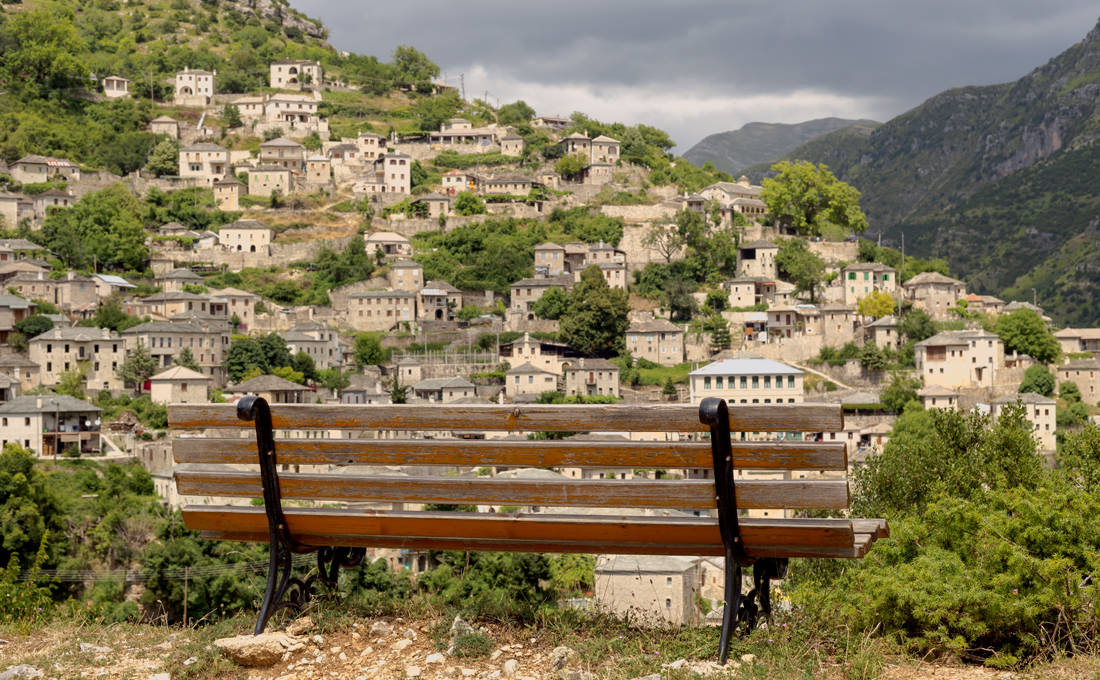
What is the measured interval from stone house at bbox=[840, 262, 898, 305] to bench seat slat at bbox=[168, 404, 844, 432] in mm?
60870

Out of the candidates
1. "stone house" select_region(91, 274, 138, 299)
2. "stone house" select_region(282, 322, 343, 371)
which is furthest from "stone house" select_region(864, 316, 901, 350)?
"stone house" select_region(91, 274, 138, 299)

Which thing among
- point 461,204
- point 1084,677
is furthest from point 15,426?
point 1084,677

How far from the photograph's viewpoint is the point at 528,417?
522 cm

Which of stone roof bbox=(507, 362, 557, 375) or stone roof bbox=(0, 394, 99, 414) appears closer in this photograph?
stone roof bbox=(0, 394, 99, 414)

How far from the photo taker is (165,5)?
11431 cm

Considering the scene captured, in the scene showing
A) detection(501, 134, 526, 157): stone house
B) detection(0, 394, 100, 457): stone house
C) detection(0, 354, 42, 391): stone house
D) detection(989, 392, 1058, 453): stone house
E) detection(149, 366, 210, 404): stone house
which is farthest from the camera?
detection(501, 134, 526, 157): stone house

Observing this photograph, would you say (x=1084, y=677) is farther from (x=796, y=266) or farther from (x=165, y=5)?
(x=165, y=5)

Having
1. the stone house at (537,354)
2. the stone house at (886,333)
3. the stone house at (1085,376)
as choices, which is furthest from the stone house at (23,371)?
the stone house at (1085,376)

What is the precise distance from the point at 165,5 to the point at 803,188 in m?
74.1

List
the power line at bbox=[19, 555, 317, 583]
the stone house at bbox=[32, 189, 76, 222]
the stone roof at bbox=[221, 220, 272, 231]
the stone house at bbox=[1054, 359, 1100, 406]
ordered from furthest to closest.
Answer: the stone house at bbox=[32, 189, 76, 222]
the stone roof at bbox=[221, 220, 272, 231]
the stone house at bbox=[1054, 359, 1100, 406]
the power line at bbox=[19, 555, 317, 583]

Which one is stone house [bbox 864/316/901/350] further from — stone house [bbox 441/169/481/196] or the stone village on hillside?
stone house [bbox 441/169/481/196]

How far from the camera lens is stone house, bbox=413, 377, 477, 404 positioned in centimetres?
5219

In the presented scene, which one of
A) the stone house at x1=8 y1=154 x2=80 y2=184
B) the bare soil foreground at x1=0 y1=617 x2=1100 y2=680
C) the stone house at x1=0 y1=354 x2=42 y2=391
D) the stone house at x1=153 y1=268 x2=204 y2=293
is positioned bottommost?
the bare soil foreground at x1=0 y1=617 x2=1100 y2=680

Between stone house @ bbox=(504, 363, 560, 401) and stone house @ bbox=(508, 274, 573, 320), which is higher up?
stone house @ bbox=(508, 274, 573, 320)
